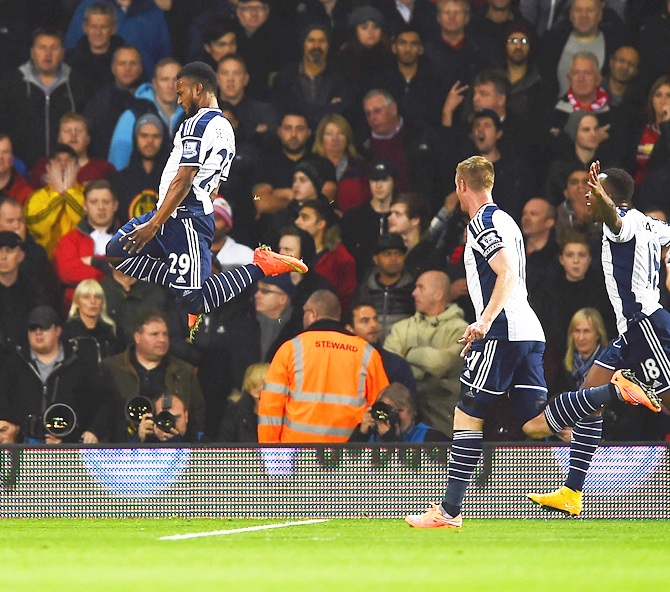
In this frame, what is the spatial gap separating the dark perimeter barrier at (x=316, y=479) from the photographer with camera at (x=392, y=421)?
115cm

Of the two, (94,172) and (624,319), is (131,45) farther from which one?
(624,319)

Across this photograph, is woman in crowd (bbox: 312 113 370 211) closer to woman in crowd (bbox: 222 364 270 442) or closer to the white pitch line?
woman in crowd (bbox: 222 364 270 442)

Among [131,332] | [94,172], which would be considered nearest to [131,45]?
[94,172]

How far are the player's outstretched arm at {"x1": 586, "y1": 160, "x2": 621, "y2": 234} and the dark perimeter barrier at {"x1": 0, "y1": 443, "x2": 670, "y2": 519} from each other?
1.94 meters

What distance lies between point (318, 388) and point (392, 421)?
0.66 metres

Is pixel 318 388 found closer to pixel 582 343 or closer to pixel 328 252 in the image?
pixel 328 252

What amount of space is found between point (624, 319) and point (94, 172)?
6.59 m

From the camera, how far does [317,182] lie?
1385 centimetres

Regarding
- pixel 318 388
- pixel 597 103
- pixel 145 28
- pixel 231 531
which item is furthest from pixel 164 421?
pixel 597 103

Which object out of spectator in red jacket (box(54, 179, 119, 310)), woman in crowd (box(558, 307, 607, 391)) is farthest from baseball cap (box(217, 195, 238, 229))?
woman in crowd (box(558, 307, 607, 391))

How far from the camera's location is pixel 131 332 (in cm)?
1332

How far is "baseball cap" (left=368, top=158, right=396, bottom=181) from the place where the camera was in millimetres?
13859

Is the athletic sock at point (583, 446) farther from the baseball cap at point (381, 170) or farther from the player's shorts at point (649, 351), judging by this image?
the baseball cap at point (381, 170)

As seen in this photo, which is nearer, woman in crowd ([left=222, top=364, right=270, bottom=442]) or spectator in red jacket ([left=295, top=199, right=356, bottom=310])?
woman in crowd ([left=222, top=364, right=270, bottom=442])
